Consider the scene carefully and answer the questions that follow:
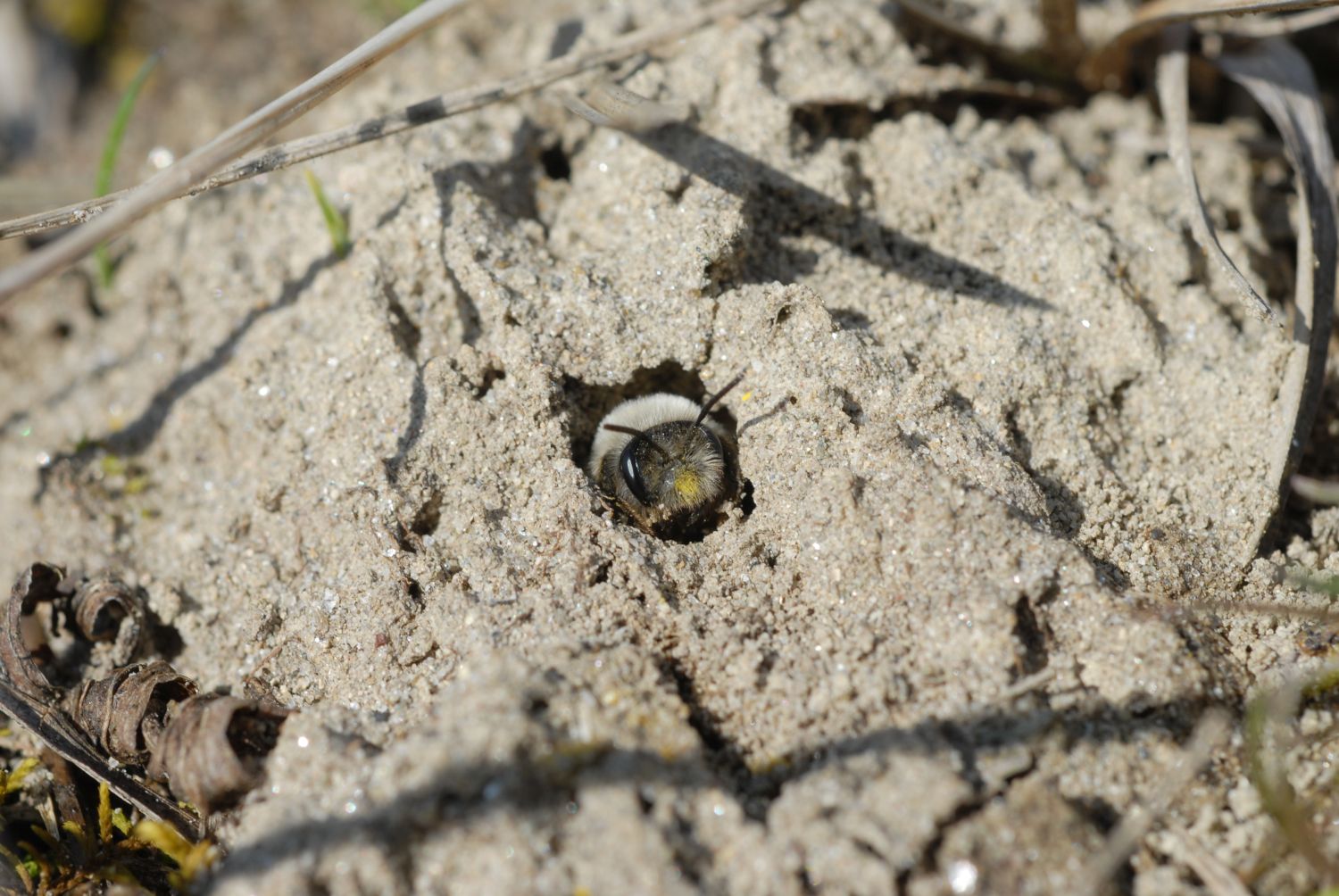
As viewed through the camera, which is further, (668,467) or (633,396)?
(633,396)

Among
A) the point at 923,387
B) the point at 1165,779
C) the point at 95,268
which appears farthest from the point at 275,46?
the point at 1165,779

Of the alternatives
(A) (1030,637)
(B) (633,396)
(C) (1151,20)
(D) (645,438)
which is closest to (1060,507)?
(A) (1030,637)

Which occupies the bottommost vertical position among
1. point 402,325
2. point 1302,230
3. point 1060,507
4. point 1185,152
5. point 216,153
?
point 1060,507

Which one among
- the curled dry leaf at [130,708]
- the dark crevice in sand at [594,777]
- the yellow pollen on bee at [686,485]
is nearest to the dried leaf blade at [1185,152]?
the dark crevice in sand at [594,777]

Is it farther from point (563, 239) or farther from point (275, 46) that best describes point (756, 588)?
point (275, 46)

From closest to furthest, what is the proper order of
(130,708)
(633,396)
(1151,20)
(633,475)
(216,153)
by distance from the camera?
(216,153), (130,708), (633,475), (633,396), (1151,20)

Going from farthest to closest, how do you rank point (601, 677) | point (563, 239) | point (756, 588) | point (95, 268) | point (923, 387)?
point (95, 268)
point (563, 239)
point (923, 387)
point (756, 588)
point (601, 677)

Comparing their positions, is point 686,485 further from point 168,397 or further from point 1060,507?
point 168,397

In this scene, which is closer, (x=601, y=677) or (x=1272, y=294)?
(x=601, y=677)
